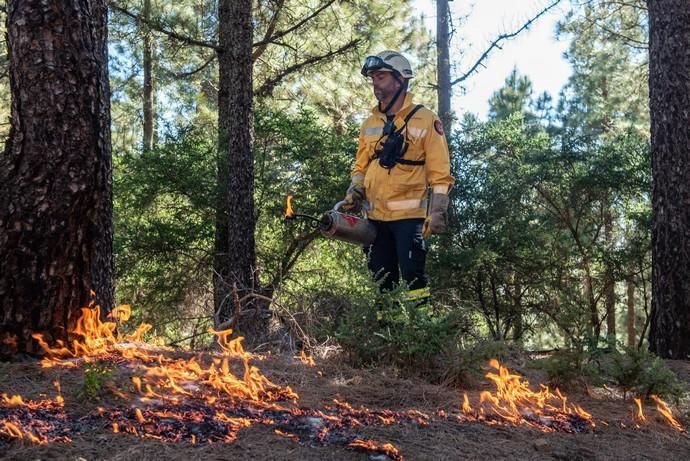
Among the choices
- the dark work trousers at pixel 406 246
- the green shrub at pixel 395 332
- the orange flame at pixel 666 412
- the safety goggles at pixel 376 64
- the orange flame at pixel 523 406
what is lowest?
the orange flame at pixel 666 412

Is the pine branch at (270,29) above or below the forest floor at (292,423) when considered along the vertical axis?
above

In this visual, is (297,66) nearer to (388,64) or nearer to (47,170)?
(388,64)

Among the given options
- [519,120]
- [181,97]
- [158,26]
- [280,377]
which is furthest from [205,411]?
[181,97]

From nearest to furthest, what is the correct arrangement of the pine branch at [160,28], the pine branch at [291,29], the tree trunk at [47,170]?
the tree trunk at [47,170] → the pine branch at [160,28] → the pine branch at [291,29]

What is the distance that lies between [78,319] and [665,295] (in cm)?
503

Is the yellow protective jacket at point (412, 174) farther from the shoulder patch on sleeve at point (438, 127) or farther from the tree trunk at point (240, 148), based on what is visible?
the tree trunk at point (240, 148)

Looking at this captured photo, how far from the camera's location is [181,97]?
795 inches

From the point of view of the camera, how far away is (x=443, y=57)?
1362 centimetres

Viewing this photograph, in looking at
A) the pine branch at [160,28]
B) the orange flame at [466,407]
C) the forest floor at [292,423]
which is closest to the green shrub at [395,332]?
the forest floor at [292,423]

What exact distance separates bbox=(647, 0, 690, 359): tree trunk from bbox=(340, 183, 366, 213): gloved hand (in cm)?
289

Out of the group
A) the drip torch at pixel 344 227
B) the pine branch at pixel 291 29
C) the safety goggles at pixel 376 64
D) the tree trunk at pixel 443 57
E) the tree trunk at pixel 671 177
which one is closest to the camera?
the drip torch at pixel 344 227

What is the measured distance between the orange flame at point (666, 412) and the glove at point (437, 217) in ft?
5.88

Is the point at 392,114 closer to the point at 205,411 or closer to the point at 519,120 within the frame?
the point at 205,411

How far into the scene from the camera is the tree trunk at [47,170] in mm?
3758
